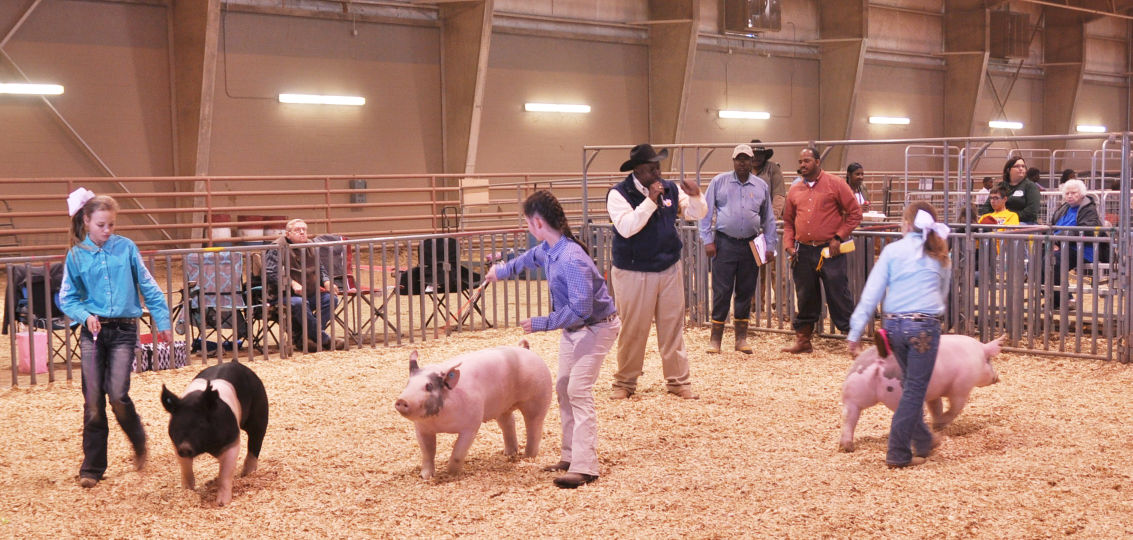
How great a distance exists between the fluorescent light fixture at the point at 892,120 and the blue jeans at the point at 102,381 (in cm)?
2243

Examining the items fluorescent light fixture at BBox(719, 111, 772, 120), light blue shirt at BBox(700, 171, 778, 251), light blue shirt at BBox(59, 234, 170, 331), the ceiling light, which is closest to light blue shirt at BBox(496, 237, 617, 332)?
light blue shirt at BBox(59, 234, 170, 331)

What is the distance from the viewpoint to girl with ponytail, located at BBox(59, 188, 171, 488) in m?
4.73

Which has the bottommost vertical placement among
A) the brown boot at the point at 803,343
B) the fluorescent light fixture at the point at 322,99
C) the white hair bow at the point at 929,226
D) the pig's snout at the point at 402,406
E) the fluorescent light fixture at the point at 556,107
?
the brown boot at the point at 803,343

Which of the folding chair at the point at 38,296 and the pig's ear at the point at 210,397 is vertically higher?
the folding chair at the point at 38,296

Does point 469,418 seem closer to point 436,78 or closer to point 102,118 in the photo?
point 102,118

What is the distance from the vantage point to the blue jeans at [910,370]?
185 inches

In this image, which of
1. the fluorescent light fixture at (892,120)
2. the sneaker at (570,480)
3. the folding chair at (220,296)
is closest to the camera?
the sneaker at (570,480)

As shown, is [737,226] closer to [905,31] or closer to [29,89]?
[29,89]

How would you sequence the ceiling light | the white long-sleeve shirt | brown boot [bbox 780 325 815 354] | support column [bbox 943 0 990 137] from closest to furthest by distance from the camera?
the white long-sleeve shirt
brown boot [bbox 780 325 815 354]
support column [bbox 943 0 990 137]
the ceiling light

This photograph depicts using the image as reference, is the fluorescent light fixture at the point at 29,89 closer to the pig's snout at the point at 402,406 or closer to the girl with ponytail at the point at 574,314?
the girl with ponytail at the point at 574,314

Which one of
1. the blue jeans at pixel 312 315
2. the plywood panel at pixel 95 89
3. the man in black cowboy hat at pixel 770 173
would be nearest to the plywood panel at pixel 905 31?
the plywood panel at pixel 95 89

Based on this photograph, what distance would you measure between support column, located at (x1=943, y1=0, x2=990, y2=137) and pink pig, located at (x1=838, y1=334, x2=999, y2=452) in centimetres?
2180

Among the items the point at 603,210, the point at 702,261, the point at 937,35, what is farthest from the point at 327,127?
the point at 937,35

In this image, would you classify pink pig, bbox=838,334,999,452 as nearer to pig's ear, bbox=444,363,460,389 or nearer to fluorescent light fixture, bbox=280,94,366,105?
pig's ear, bbox=444,363,460,389
